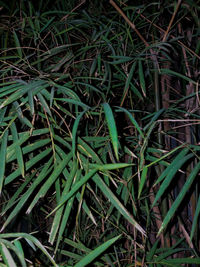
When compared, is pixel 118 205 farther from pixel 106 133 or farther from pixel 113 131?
pixel 106 133

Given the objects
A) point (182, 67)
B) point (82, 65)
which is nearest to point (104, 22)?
point (82, 65)

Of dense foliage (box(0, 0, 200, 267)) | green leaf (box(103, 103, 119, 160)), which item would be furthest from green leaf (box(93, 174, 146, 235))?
green leaf (box(103, 103, 119, 160))

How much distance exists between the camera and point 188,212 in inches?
46.7

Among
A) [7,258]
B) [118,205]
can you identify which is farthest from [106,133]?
[7,258]

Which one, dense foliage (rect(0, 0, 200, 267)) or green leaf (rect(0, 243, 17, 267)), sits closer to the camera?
green leaf (rect(0, 243, 17, 267))

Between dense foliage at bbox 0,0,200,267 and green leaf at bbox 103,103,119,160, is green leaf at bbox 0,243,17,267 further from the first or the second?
green leaf at bbox 103,103,119,160

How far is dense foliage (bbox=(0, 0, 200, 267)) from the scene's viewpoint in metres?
0.84

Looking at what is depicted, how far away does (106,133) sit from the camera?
1089 mm

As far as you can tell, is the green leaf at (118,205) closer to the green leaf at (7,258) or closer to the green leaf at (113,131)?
the green leaf at (113,131)

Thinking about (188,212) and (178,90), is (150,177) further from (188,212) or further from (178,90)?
(178,90)

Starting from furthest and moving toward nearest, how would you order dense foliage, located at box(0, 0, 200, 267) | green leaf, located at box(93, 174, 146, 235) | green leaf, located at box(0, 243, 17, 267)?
dense foliage, located at box(0, 0, 200, 267) → green leaf, located at box(93, 174, 146, 235) → green leaf, located at box(0, 243, 17, 267)

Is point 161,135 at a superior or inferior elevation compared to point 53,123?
inferior

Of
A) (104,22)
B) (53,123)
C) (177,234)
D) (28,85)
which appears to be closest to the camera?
(28,85)

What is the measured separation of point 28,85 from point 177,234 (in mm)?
747
